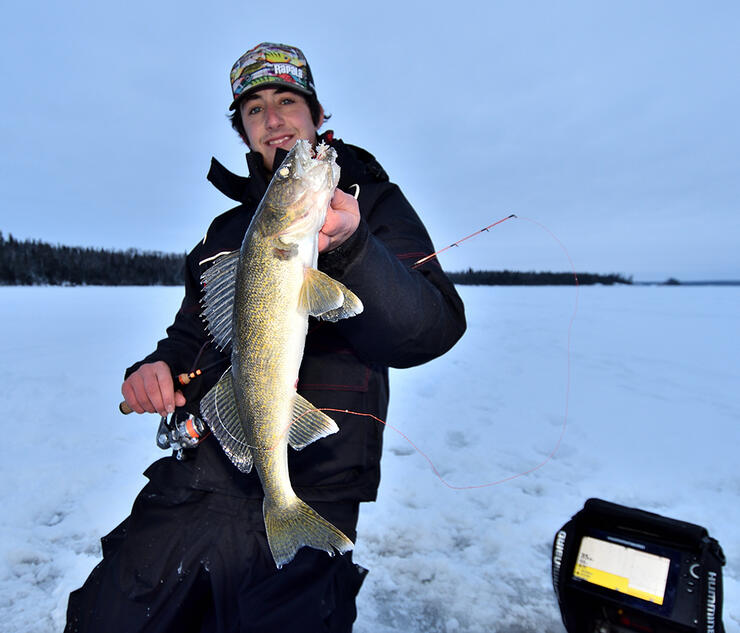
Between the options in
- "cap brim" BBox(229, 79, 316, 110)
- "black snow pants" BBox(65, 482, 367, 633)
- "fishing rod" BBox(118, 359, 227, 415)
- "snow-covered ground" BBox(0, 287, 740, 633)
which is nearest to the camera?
"black snow pants" BBox(65, 482, 367, 633)

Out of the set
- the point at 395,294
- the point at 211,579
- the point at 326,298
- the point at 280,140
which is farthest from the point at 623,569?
the point at 280,140

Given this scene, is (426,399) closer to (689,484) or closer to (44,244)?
(689,484)

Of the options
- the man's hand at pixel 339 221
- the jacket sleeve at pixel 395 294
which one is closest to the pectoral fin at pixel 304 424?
the jacket sleeve at pixel 395 294

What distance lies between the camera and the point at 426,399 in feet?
21.0

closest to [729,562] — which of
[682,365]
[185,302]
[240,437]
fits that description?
[240,437]

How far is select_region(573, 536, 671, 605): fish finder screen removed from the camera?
76.1 inches

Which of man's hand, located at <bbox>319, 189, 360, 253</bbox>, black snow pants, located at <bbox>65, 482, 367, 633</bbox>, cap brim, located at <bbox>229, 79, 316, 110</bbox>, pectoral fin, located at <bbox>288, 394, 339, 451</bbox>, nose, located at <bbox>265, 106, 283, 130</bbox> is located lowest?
black snow pants, located at <bbox>65, 482, 367, 633</bbox>

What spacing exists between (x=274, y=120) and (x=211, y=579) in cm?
256

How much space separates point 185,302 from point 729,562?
371 centimetres

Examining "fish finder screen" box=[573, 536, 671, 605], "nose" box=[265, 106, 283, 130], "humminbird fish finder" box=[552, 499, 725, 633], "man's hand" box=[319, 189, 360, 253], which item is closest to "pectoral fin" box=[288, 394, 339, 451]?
"man's hand" box=[319, 189, 360, 253]

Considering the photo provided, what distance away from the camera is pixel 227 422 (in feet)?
6.32

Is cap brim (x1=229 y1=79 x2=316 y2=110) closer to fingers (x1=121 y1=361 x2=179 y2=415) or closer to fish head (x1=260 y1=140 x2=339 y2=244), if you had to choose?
fish head (x1=260 y1=140 x2=339 y2=244)

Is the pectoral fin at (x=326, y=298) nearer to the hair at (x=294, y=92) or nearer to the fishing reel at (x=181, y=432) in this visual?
the fishing reel at (x=181, y=432)

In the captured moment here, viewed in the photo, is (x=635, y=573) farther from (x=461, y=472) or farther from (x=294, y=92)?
(x=294, y=92)
